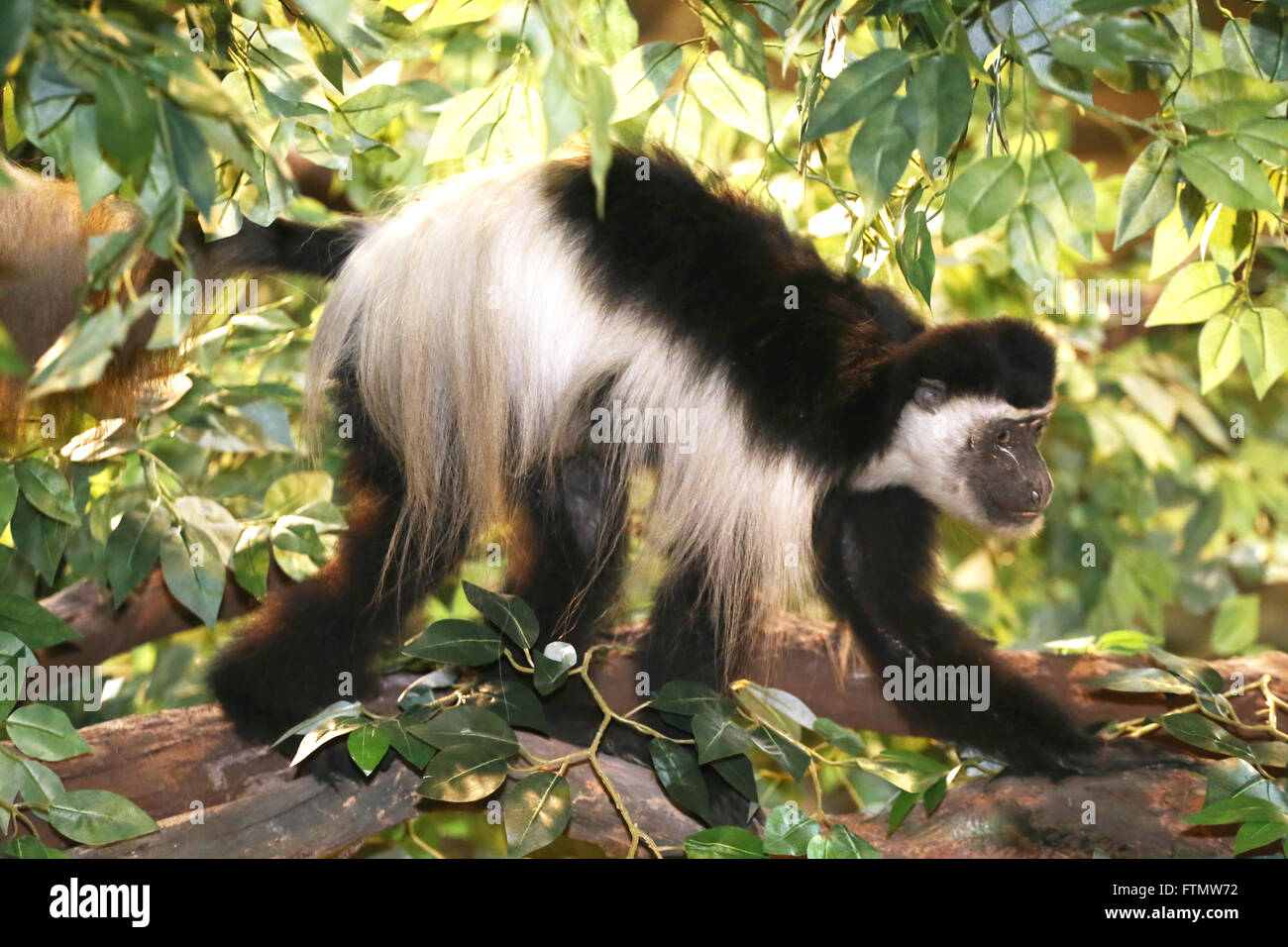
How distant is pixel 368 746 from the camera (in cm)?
179

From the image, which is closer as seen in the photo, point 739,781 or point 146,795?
point 739,781

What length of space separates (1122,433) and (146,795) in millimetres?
3158

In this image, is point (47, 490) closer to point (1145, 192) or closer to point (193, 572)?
point (193, 572)

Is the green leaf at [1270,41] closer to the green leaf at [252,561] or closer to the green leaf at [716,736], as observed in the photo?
the green leaf at [716,736]

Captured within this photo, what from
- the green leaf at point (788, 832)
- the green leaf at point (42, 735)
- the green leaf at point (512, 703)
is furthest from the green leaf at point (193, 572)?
the green leaf at point (788, 832)

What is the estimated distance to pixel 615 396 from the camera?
2301 millimetres

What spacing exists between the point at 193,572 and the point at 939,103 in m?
1.82

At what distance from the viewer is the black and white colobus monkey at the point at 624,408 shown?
2219mm

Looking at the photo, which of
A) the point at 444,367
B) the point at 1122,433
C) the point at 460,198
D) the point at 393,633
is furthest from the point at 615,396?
the point at 1122,433

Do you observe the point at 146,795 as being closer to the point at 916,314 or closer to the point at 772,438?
the point at 772,438

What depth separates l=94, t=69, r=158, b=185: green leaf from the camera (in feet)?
3.29

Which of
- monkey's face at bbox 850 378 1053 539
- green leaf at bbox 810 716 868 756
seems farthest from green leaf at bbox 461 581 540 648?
monkey's face at bbox 850 378 1053 539

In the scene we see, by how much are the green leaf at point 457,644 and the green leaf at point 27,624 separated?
2.01 feet

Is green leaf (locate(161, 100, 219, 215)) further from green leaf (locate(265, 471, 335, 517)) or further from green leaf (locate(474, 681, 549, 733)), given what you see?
green leaf (locate(265, 471, 335, 517))
